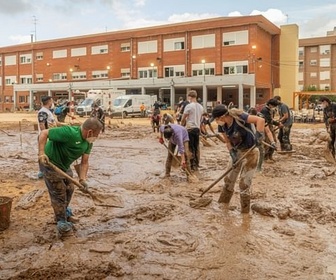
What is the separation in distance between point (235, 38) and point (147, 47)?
11.6m

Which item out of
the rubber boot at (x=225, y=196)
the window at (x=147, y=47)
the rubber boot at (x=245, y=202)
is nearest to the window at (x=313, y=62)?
the window at (x=147, y=47)

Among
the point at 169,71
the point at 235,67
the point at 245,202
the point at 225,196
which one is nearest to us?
the point at 245,202

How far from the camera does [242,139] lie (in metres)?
6.21

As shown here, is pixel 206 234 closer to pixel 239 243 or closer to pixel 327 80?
pixel 239 243

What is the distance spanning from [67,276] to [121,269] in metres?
0.54

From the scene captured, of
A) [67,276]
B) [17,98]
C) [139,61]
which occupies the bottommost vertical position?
[67,276]

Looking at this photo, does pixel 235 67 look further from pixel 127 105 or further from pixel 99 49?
pixel 99 49

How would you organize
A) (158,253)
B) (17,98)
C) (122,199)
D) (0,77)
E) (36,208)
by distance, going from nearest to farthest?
1. (158,253)
2. (36,208)
3. (122,199)
4. (17,98)
5. (0,77)

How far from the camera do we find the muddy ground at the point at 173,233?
4.38 m

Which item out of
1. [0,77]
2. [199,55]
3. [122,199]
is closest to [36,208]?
[122,199]

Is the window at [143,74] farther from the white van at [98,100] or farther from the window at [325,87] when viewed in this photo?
the window at [325,87]

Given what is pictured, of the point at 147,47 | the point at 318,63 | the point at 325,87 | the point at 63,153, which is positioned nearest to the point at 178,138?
the point at 63,153

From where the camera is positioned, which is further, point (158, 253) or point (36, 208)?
point (36, 208)

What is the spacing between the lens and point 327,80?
7538 centimetres
